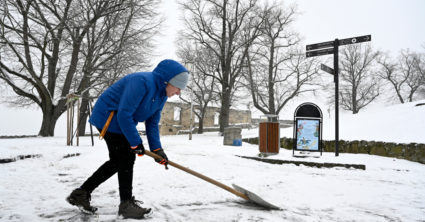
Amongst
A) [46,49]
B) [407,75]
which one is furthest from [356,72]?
[46,49]

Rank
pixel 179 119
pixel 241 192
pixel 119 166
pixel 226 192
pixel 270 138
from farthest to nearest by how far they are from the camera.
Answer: pixel 179 119, pixel 270 138, pixel 226 192, pixel 241 192, pixel 119 166

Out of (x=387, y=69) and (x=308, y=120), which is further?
(x=387, y=69)

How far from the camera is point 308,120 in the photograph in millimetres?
7855

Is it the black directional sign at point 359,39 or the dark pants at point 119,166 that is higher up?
the black directional sign at point 359,39

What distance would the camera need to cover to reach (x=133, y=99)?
2.48 meters

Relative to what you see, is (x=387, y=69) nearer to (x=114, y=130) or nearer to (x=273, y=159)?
(x=273, y=159)

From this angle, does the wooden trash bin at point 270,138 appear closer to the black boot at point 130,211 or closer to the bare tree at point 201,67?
the black boot at point 130,211

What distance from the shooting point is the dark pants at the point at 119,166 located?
2.64 meters

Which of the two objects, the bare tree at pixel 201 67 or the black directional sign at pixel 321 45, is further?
the bare tree at pixel 201 67

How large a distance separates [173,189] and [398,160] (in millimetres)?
6374

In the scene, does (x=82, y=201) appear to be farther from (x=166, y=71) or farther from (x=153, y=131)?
(x=166, y=71)

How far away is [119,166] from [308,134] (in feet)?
20.9

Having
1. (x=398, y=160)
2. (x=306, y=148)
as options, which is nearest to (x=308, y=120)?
(x=306, y=148)

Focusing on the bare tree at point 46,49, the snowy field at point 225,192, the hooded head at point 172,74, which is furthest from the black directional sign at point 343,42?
the bare tree at point 46,49
